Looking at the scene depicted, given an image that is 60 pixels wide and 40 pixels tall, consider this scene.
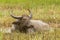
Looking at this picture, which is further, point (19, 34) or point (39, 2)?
point (39, 2)

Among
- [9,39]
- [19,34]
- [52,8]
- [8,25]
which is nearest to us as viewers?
[9,39]

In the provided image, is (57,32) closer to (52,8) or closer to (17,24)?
(17,24)

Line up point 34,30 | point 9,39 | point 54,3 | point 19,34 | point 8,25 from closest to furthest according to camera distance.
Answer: point 9,39 → point 19,34 → point 34,30 → point 8,25 → point 54,3

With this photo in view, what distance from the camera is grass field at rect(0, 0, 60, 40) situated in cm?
1052

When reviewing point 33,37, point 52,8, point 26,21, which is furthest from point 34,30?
point 52,8

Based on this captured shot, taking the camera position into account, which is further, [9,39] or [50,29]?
[50,29]

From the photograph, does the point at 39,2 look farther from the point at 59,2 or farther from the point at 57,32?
the point at 57,32

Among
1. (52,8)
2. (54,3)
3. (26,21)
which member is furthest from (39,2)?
(26,21)

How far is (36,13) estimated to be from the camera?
16.6 m

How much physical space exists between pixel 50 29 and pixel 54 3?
8.45 metres

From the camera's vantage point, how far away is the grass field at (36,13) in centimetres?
1052

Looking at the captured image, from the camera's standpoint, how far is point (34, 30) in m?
11.6

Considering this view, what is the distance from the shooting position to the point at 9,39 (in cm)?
995

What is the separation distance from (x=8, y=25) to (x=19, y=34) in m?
2.03
